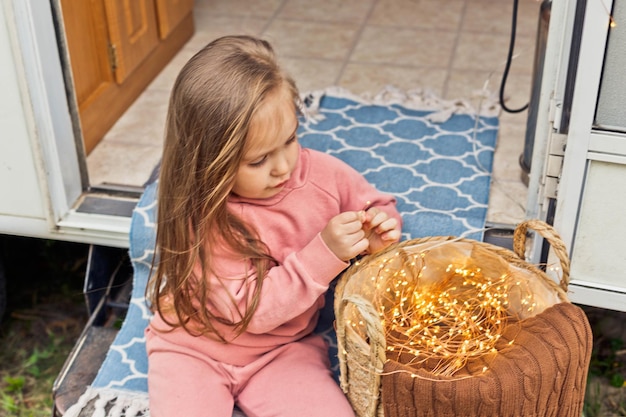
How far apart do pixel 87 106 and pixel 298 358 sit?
98 centimetres

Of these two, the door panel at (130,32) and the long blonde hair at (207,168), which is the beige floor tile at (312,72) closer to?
the door panel at (130,32)

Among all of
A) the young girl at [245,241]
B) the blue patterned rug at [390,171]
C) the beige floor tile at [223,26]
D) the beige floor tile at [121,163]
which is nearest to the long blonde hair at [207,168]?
the young girl at [245,241]

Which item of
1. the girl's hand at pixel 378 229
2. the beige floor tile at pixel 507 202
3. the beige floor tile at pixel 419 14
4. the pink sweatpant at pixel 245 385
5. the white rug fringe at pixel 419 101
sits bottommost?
the pink sweatpant at pixel 245 385

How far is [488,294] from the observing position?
1.55 m

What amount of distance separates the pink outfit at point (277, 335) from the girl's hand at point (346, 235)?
0.06 feet

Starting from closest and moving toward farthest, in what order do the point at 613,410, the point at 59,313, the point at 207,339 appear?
the point at 207,339, the point at 613,410, the point at 59,313

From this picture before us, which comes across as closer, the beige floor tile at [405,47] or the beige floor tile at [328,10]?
the beige floor tile at [405,47]

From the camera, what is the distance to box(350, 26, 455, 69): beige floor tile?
273cm

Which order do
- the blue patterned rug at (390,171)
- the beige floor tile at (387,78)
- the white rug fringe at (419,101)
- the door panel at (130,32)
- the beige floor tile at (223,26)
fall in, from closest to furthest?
the blue patterned rug at (390,171) → the door panel at (130,32) → the white rug fringe at (419,101) → the beige floor tile at (387,78) → the beige floor tile at (223,26)

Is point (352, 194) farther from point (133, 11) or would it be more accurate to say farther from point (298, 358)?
point (133, 11)

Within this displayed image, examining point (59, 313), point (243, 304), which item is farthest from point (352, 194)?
point (59, 313)

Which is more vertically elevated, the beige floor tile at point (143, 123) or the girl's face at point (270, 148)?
the girl's face at point (270, 148)

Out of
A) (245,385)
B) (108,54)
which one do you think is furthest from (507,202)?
(108,54)

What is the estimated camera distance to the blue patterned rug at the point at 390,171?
1.75m
